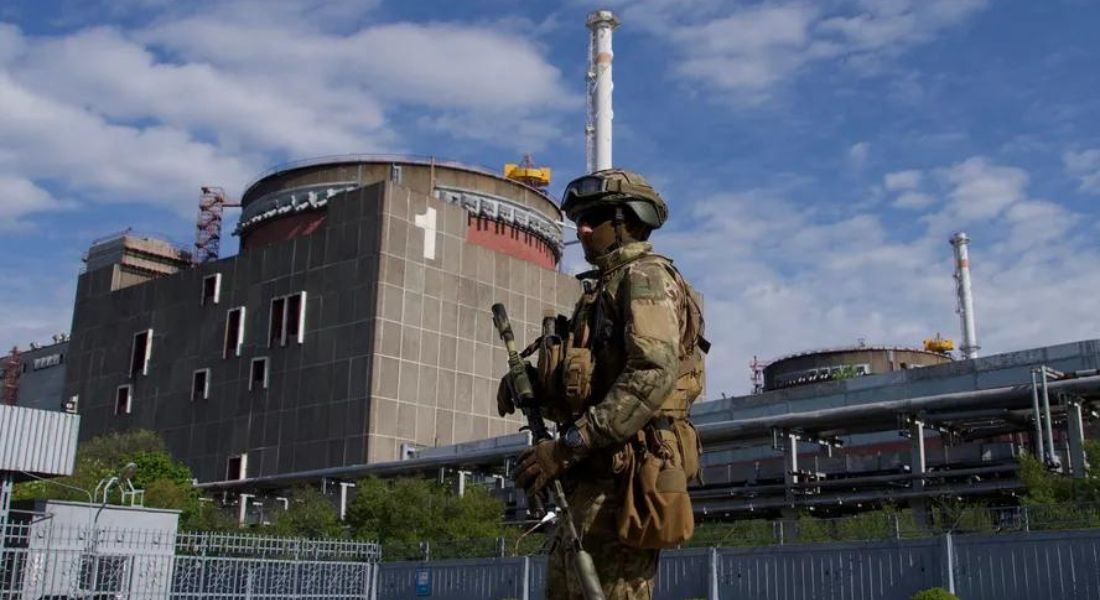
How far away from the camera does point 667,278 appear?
5867 mm

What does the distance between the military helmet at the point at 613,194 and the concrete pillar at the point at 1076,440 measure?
2656cm

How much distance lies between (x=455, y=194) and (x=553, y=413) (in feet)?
208

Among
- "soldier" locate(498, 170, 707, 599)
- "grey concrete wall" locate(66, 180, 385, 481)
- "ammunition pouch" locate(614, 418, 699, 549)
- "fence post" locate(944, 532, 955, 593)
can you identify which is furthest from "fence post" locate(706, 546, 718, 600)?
"grey concrete wall" locate(66, 180, 385, 481)

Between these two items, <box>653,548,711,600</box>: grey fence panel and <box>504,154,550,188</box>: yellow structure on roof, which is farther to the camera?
<box>504,154,550,188</box>: yellow structure on roof

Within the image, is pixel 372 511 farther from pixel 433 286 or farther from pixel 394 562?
pixel 433 286

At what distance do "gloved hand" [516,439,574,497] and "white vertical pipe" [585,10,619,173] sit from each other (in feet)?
177

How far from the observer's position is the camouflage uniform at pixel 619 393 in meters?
5.39

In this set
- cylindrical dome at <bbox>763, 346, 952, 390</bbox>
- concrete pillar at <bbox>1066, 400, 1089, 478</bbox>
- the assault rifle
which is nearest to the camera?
the assault rifle

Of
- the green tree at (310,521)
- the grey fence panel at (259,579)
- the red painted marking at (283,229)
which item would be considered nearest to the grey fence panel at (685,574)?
the grey fence panel at (259,579)

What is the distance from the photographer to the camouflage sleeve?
536 cm

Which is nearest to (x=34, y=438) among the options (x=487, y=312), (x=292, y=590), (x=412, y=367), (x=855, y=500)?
(x=292, y=590)

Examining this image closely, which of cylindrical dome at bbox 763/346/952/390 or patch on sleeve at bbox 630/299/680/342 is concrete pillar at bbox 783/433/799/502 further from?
cylindrical dome at bbox 763/346/952/390

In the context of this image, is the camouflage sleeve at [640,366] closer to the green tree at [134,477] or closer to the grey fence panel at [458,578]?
the grey fence panel at [458,578]

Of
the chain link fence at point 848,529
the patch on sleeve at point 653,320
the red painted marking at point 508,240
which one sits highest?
the red painted marking at point 508,240
